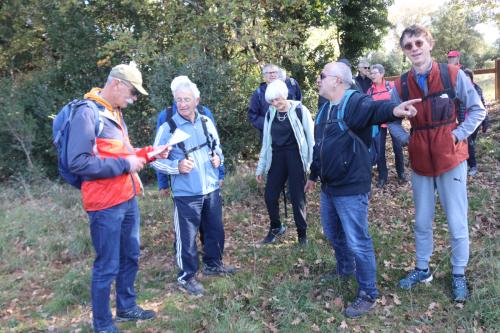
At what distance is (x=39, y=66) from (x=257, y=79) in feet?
23.7

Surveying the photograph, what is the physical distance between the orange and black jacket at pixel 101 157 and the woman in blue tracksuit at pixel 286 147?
1942 millimetres

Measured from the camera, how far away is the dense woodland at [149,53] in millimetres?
8430

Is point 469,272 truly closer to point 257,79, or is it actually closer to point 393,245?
point 393,245

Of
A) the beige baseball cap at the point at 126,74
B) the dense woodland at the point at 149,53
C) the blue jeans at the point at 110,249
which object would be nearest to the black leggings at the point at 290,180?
the blue jeans at the point at 110,249

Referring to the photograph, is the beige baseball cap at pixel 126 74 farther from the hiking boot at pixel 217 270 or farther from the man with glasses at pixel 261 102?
the man with glasses at pixel 261 102

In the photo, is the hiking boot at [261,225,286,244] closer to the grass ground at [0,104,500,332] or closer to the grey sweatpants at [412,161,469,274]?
the grass ground at [0,104,500,332]

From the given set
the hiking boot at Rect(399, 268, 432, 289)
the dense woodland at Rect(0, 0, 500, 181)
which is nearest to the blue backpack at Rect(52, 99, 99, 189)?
the hiking boot at Rect(399, 268, 432, 289)

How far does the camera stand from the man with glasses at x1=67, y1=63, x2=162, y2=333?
126 inches

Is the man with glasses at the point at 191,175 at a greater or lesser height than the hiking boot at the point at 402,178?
greater

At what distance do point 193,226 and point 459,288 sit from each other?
2656 millimetres

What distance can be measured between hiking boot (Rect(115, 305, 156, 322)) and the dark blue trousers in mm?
600

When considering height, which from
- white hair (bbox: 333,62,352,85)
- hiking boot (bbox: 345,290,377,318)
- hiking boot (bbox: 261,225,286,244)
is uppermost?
white hair (bbox: 333,62,352,85)

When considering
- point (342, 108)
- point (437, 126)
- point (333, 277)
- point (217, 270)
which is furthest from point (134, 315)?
point (437, 126)

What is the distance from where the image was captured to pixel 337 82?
3.57 m
